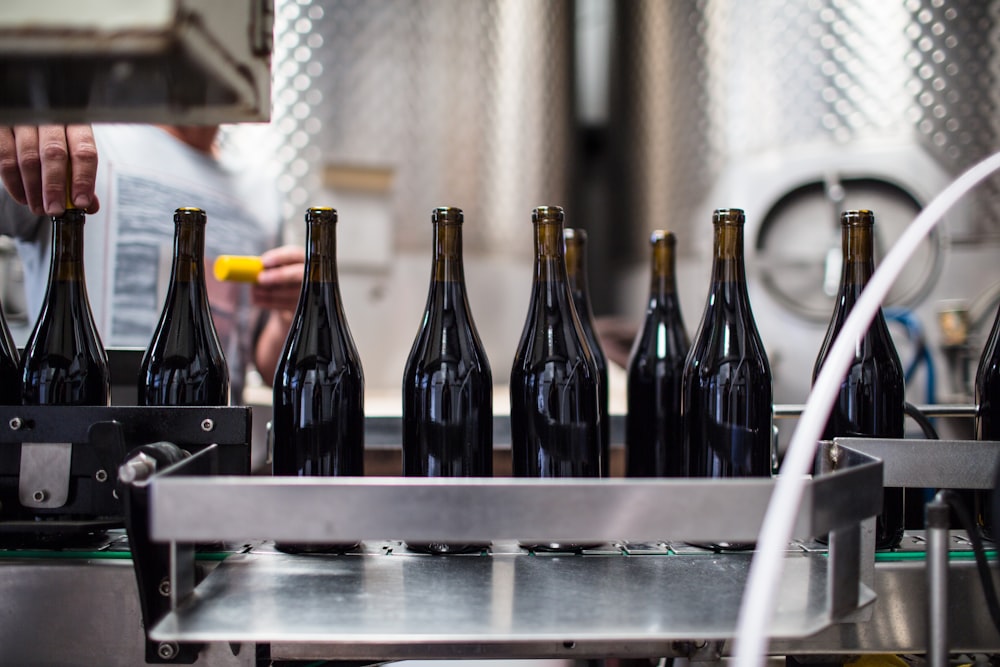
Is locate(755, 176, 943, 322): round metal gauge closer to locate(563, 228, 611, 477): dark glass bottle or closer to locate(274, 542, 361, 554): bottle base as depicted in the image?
locate(563, 228, 611, 477): dark glass bottle

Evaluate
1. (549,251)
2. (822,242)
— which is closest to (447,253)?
(549,251)

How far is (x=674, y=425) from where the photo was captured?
0.88 metres

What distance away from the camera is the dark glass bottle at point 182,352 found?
0.66 metres

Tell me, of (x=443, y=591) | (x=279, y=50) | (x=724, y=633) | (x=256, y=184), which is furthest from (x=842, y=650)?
(x=279, y=50)

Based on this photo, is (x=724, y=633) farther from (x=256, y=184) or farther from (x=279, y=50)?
(x=279, y=50)

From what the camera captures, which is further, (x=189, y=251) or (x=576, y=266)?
(x=576, y=266)

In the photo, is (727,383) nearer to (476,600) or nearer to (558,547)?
(558,547)

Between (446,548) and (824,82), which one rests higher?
(824,82)

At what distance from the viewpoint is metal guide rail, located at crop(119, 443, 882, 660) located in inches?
15.7

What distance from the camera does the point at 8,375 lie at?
0.65 m

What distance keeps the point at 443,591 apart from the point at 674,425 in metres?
→ 0.47

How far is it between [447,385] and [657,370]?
353 mm

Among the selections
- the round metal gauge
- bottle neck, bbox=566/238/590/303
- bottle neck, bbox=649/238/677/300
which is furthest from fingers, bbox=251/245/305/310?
the round metal gauge

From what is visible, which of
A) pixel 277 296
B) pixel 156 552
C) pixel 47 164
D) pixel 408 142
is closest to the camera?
pixel 156 552
